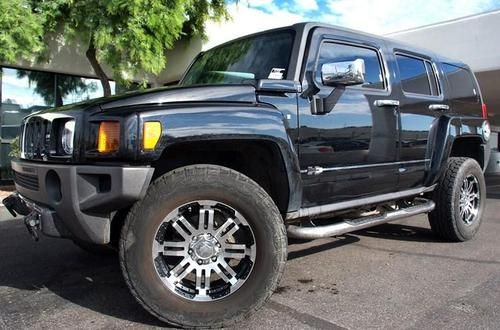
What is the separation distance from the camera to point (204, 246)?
3303 mm

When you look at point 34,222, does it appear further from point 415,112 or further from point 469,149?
point 469,149

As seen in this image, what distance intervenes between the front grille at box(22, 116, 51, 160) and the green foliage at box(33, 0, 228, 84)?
5622mm

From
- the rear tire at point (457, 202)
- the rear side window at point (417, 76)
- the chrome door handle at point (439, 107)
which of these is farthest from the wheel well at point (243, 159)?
the rear tire at point (457, 202)

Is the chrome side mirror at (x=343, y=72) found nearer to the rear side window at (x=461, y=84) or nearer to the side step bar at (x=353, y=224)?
the side step bar at (x=353, y=224)

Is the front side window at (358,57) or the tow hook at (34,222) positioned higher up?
the front side window at (358,57)

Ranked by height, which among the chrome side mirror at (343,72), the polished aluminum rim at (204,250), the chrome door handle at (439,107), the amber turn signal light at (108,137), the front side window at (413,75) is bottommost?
the polished aluminum rim at (204,250)

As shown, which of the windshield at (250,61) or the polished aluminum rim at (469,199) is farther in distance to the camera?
the polished aluminum rim at (469,199)

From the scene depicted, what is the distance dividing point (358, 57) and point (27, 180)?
2.90 m

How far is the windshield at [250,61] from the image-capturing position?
3.97m

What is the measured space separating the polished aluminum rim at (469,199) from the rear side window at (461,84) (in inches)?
37.3

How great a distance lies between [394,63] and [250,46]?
1.48 metres

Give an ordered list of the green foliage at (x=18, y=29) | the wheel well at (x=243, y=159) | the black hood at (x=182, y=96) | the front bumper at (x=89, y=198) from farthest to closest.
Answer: the green foliage at (x=18, y=29) → the wheel well at (x=243, y=159) → the black hood at (x=182, y=96) → the front bumper at (x=89, y=198)

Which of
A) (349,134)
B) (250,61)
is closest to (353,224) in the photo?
(349,134)

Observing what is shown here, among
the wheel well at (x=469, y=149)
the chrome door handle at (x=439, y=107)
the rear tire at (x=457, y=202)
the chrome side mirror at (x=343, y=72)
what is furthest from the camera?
the wheel well at (x=469, y=149)
